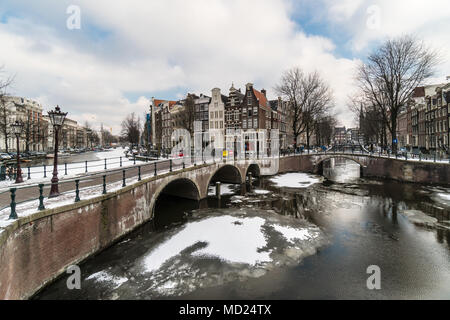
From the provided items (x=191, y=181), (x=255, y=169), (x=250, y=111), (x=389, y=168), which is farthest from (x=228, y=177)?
(x=389, y=168)

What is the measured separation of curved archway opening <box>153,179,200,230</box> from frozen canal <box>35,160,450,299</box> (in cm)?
12

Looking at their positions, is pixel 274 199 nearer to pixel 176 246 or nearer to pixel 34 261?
pixel 176 246

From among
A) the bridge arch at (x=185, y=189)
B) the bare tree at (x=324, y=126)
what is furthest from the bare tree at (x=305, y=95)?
the bridge arch at (x=185, y=189)

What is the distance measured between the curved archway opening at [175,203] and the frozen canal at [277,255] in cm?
12

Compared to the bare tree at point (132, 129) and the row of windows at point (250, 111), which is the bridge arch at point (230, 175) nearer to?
the row of windows at point (250, 111)

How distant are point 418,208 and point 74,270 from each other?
22.3 m

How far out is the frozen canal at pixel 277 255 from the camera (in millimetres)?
7320

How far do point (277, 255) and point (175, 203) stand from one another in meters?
11.7

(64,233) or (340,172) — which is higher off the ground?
(64,233)

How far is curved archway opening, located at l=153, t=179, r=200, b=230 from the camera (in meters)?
14.8

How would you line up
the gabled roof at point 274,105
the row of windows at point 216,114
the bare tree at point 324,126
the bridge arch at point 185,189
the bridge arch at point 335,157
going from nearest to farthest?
the bridge arch at point 185,189
the bridge arch at point 335,157
the row of windows at point 216,114
the bare tree at point 324,126
the gabled roof at point 274,105

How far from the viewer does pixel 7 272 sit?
5.51 m

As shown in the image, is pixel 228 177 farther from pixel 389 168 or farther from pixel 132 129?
pixel 132 129

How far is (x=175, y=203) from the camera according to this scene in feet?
62.8
